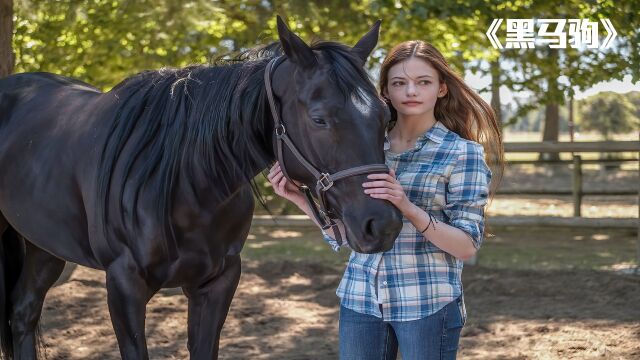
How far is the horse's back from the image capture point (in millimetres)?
3182

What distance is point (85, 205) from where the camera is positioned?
306cm

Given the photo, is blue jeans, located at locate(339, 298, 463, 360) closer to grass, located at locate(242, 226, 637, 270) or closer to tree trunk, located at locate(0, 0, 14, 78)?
tree trunk, located at locate(0, 0, 14, 78)

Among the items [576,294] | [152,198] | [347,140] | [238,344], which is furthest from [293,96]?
[576,294]

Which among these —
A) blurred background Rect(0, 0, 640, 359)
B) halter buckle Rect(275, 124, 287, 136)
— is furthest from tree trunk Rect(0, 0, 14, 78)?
halter buckle Rect(275, 124, 287, 136)

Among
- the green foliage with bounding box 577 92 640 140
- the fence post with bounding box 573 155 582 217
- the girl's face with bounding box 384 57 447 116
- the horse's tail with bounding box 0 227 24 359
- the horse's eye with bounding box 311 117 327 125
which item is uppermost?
the girl's face with bounding box 384 57 447 116

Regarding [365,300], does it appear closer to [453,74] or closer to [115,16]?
[453,74]

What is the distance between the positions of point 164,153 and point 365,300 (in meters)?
0.94

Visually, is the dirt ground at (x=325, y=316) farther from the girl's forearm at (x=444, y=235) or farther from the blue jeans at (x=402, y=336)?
the girl's forearm at (x=444, y=235)

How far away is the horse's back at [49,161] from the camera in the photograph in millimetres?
3182

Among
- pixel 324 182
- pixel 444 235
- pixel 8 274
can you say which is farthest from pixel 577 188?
pixel 324 182

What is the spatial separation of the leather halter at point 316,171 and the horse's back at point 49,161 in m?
0.90

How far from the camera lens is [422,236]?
2.40 m

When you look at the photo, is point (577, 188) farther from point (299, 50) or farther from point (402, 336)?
point (299, 50)

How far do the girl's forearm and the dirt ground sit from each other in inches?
91.3
